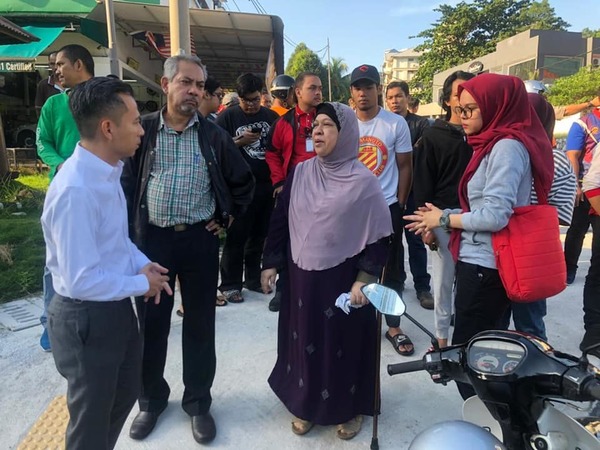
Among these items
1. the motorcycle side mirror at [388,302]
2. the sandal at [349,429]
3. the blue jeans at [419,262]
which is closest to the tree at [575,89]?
the blue jeans at [419,262]

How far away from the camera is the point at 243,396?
9.39 feet

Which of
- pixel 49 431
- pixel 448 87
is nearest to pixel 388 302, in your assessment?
pixel 49 431

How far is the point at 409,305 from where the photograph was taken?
4.33 metres

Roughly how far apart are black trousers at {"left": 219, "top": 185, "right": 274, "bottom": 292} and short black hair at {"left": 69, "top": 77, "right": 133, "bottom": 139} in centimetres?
271

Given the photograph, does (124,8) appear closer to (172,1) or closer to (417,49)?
(172,1)

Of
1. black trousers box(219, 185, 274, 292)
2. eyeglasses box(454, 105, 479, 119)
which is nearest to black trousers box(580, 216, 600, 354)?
eyeglasses box(454, 105, 479, 119)

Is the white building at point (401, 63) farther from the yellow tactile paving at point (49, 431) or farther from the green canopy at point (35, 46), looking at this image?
the yellow tactile paving at point (49, 431)

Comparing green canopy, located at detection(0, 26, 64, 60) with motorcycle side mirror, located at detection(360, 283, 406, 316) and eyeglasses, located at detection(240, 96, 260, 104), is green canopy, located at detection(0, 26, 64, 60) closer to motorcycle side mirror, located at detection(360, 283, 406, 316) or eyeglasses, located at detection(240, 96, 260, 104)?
eyeglasses, located at detection(240, 96, 260, 104)

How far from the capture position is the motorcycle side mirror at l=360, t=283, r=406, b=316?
1.49 meters

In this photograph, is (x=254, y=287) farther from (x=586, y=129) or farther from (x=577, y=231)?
(x=586, y=129)

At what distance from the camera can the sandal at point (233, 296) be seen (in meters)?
4.34

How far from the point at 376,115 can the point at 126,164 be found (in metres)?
1.97

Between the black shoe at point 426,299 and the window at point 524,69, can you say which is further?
the window at point 524,69

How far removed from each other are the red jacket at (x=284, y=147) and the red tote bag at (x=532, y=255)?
7.17ft
